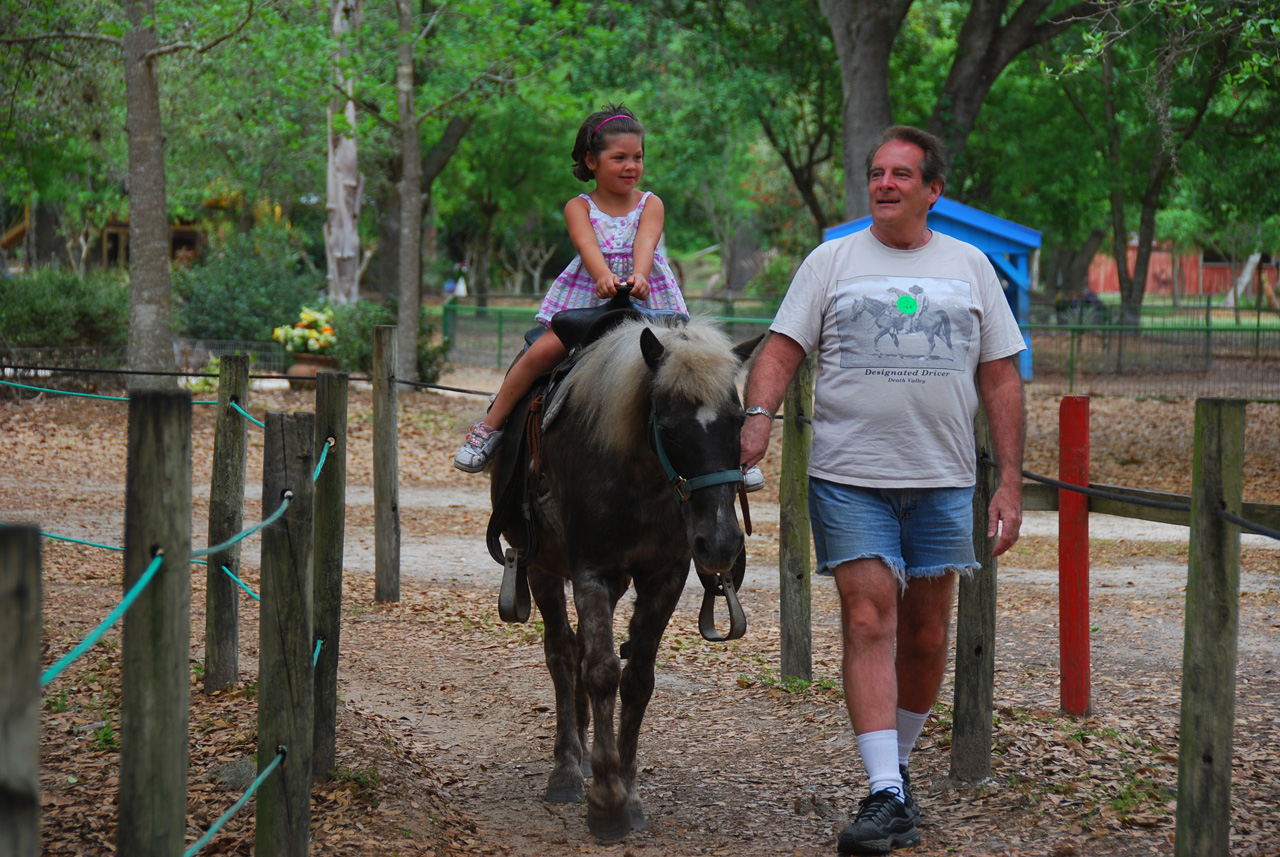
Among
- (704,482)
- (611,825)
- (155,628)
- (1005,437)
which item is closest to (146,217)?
(611,825)

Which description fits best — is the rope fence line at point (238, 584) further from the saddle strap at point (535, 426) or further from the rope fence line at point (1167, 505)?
the rope fence line at point (1167, 505)

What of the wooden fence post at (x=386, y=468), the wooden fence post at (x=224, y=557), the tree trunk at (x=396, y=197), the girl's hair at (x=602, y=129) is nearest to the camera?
the girl's hair at (x=602, y=129)

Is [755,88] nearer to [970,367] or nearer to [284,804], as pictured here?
[970,367]

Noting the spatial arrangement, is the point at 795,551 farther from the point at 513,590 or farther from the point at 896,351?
the point at 896,351

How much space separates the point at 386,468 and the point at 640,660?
4.21m

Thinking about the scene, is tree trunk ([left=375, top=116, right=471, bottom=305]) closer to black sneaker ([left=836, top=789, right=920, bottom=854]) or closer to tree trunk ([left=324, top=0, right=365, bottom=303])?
tree trunk ([left=324, top=0, right=365, bottom=303])

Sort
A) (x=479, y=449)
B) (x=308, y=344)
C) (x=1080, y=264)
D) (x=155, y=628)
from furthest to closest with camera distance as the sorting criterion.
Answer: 1. (x=1080, y=264)
2. (x=308, y=344)
3. (x=479, y=449)
4. (x=155, y=628)

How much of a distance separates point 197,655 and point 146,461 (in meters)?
4.20

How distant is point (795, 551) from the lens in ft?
18.9

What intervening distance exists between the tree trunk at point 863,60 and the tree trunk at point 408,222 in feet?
21.1

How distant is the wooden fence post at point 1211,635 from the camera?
9.69 feet

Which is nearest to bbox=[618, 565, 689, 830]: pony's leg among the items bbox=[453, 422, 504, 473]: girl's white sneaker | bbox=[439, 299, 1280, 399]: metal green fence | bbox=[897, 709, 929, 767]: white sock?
bbox=[897, 709, 929, 767]: white sock

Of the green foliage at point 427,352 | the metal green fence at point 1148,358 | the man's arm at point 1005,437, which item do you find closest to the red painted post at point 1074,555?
the man's arm at point 1005,437

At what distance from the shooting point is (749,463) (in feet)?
12.1
